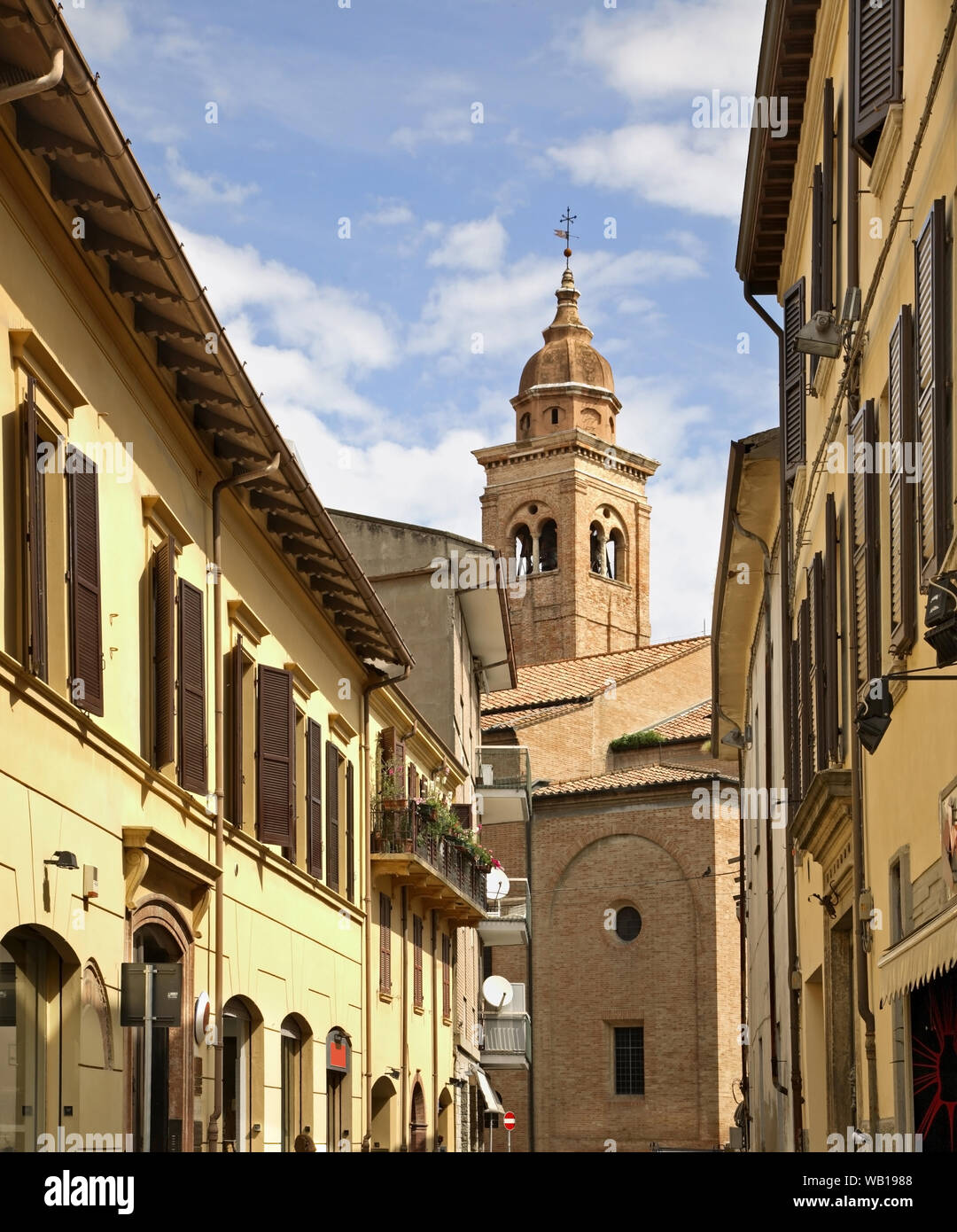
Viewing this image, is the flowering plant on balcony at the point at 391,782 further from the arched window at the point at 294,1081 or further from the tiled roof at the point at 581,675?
the tiled roof at the point at 581,675

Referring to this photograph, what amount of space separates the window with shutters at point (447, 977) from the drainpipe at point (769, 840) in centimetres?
880

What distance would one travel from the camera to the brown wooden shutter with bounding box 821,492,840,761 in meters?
13.2

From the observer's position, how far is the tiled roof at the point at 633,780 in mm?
47500

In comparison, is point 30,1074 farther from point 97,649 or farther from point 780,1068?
point 780,1068

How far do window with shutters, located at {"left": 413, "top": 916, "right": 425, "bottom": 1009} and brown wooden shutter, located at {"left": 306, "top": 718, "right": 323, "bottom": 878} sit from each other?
7285 mm

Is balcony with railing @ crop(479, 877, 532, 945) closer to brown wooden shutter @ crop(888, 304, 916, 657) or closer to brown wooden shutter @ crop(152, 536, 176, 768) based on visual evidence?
brown wooden shutter @ crop(152, 536, 176, 768)

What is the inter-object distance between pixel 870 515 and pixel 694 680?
144ft

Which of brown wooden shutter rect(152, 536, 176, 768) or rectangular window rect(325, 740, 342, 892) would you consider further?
rectangular window rect(325, 740, 342, 892)

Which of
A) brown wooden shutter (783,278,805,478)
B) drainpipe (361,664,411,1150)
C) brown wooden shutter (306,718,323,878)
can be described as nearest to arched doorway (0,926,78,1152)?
brown wooden shutter (783,278,805,478)

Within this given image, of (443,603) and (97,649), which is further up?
(443,603)

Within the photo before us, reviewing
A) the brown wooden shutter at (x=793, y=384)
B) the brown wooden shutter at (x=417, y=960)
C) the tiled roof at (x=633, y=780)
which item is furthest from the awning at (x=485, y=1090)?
the brown wooden shutter at (x=793, y=384)

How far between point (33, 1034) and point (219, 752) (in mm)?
5044
